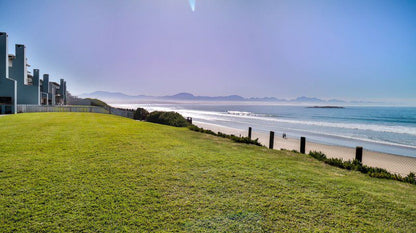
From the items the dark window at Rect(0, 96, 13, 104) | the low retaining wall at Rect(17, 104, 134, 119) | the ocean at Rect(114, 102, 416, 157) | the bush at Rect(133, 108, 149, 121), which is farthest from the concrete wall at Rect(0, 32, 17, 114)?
the ocean at Rect(114, 102, 416, 157)

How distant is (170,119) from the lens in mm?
20453

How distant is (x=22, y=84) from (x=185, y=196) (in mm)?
34539

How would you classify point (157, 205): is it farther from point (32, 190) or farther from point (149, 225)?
point (32, 190)

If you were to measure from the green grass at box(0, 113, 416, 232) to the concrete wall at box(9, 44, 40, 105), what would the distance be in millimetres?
27725

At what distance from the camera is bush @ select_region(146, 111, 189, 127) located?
64.6 ft

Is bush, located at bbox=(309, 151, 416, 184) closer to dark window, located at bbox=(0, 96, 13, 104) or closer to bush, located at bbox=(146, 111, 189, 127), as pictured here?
bush, located at bbox=(146, 111, 189, 127)

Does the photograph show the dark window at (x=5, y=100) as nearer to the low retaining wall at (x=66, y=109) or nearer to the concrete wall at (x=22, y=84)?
the low retaining wall at (x=66, y=109)

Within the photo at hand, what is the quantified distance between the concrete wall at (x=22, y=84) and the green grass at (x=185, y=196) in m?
27.7

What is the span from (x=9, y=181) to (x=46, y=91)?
41966mm

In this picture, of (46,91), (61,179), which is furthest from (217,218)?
(46,91)

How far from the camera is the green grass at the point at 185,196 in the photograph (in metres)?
2.91

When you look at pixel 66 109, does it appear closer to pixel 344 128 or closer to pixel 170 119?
pixel 170 119

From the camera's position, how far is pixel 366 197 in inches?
161

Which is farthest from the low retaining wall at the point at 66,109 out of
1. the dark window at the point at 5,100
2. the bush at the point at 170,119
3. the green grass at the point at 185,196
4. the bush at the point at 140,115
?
the green grass at the point at 185,196
